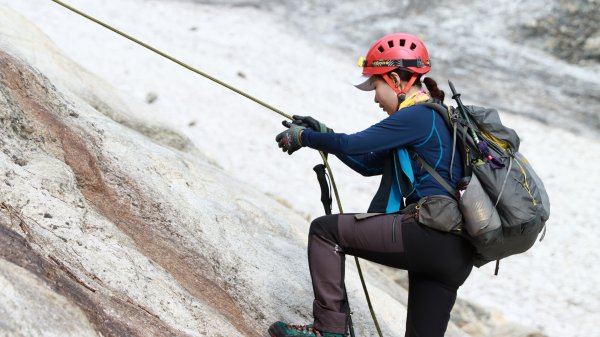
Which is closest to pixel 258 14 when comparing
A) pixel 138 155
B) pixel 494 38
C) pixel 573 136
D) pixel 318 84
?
pixel 318 84

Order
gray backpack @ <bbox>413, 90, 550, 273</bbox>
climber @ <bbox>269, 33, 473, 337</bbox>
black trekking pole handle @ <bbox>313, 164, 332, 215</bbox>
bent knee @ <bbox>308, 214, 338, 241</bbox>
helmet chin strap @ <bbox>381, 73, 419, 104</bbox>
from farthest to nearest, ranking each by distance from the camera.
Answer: black trekking pole handle @ <bbox>313, 164, 332, 215</bbox>, helmet chin strap @ <bbox>381, 73, 419, 104</bbox>, bent knee @ <bbox>308, 214, 338, 241</bbox>, climber @ <bbox>269, 33, 473, 337</bbox>, gray backpack @ <bbox>413, 90, 550, 273</bbox>

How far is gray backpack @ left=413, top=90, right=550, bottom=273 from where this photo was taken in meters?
5.41

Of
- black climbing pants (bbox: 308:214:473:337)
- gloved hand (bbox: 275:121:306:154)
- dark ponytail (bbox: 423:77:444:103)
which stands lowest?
black climbing pants (bbox: 308:214:473:337)

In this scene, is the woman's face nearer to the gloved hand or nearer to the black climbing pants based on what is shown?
the gloved hand

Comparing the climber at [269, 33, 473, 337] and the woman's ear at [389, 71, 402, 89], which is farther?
the woman's ear at [389, 71, 402, 89]

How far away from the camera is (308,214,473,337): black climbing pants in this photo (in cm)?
562

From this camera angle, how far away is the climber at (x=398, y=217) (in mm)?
5555

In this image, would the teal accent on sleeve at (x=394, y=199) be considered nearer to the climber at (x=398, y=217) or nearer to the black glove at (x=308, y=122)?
the climber at (x=398, y=217)

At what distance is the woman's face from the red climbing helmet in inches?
1.8

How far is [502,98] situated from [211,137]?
10100 millimetres

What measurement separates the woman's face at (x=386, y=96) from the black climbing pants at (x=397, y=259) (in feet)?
3.05

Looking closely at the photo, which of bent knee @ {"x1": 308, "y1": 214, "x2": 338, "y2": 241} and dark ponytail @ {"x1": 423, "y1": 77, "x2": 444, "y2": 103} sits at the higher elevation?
dark ponytail @ {"x1": 423, "y1": 77, "x2": 444, "y2": 103}

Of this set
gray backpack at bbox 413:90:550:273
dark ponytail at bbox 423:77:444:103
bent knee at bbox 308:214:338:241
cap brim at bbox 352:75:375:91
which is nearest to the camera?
gray backpack at bbox 413:90:550:273

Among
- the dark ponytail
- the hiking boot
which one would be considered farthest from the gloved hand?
the hiking boot
